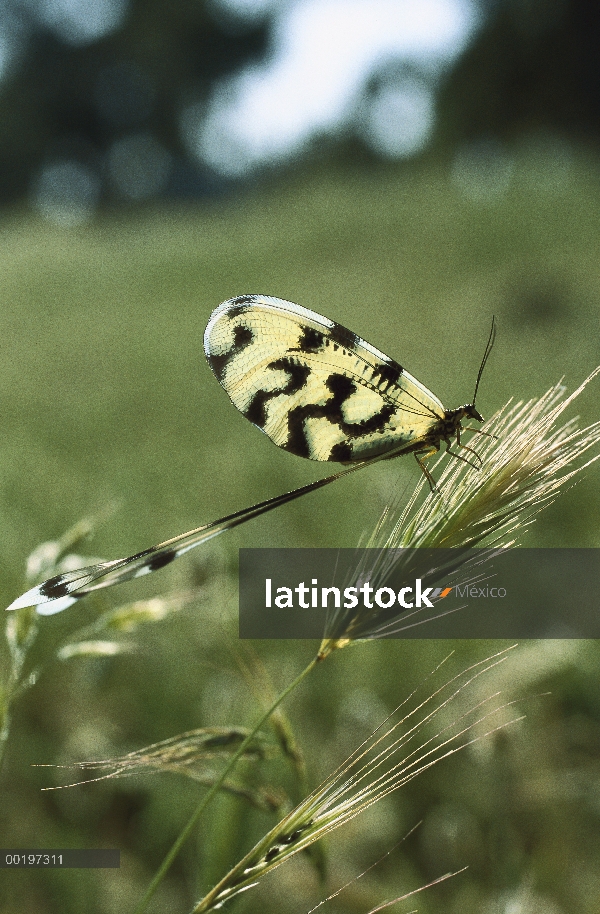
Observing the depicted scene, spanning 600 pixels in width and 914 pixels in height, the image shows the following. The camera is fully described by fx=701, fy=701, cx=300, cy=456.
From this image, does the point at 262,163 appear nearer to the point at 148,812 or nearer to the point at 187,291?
the point at 187,291

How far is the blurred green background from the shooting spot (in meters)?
1.08

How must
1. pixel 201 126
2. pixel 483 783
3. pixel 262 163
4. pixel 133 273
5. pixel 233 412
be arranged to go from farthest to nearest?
pixel 201 126, pixel 262 163, pixel 133 273, pixel 233 412, pixel 483 783

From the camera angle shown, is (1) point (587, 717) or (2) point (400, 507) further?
(1) point (587, 717)

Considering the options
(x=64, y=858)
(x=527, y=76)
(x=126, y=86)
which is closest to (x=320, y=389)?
(x=64, y=858)

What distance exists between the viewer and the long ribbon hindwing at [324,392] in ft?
2.38

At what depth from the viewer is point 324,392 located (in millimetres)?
756

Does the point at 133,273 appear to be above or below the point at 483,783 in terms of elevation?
above

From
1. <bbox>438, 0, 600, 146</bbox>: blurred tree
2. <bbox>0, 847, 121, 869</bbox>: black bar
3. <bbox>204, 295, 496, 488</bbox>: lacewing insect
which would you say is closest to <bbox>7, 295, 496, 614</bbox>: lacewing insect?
<bbox>204, 295, 496, 488</bbox>: lacewing insect

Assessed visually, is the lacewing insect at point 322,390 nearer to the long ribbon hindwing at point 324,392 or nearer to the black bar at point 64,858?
the long ribbon hindwing at point 324,392

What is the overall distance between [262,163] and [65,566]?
9.76 metres

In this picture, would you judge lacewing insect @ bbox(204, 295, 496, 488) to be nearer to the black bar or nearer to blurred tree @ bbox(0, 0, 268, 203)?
the black bar

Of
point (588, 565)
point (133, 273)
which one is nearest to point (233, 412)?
point (588, 565)

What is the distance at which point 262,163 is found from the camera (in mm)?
9609

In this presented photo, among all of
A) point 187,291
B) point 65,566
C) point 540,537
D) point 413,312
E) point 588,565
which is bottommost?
point 65,566
